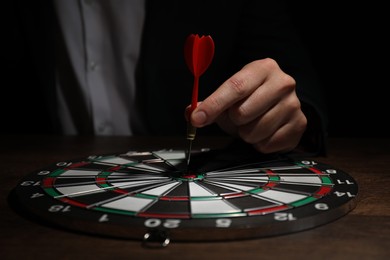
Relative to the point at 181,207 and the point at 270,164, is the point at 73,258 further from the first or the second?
the point at 270,164

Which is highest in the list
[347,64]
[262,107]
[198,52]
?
[198,52]

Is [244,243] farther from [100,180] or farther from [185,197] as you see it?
[100,180]

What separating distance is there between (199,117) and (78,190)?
0.27 m

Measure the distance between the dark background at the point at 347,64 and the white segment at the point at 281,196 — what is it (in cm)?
155

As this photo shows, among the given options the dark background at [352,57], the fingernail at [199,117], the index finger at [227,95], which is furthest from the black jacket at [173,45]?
the fingernail at [199,117]

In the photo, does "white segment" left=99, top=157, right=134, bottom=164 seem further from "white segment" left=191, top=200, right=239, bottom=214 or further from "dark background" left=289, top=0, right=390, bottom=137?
"dark background" left=289, top=0, right=390, bottom=137

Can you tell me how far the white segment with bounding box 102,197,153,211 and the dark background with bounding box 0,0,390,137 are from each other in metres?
1.50

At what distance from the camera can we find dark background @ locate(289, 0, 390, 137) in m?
2.13

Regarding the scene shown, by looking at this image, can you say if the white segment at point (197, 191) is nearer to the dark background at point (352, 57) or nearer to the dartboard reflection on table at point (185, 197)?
the dartboard reflection on table at point (185, 197)

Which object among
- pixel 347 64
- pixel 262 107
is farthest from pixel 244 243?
pixel 347 64

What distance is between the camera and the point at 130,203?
70 centimetres

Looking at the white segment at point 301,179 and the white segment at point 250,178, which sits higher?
the white segment at point 250,178

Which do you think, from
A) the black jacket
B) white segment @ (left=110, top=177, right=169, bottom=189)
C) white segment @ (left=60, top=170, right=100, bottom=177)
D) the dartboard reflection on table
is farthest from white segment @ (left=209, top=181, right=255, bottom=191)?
the black jacket

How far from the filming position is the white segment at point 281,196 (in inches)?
28.5
